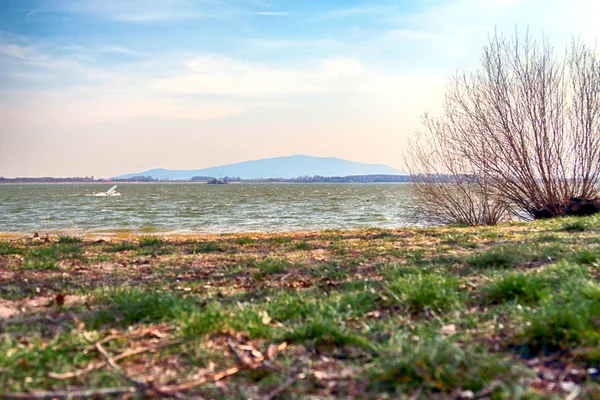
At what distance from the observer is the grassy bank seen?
2.70 m

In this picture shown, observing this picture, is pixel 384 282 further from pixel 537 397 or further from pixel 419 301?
pixel 537 397

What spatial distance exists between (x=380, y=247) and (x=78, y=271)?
15.0 ft

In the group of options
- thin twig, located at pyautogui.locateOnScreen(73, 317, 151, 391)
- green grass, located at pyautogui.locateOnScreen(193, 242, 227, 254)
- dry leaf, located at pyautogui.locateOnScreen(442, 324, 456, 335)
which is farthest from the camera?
green grass, located at pyautogui.locateOnScreen(193, 242, 227, 254)

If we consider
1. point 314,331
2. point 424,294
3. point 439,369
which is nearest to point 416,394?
point 439,369

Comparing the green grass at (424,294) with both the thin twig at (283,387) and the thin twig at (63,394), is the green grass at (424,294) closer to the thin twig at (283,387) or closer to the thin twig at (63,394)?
the thin twig at (283,387)

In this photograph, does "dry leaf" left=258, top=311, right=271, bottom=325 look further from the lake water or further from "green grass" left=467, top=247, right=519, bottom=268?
the lake water

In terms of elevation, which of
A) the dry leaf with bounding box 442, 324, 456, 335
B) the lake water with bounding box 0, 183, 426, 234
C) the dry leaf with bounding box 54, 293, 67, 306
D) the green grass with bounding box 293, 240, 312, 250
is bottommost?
the lake water with bounding box 0, 183, 426, 234

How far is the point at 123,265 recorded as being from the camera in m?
6.96

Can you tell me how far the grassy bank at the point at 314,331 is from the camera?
2695 mm

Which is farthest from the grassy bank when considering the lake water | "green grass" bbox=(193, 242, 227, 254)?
the lake water

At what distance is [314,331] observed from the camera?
3.45 metres

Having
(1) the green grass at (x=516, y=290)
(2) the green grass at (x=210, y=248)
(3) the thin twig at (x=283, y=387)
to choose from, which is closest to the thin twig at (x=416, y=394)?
(3) the thin twig at (x=283, y=387)

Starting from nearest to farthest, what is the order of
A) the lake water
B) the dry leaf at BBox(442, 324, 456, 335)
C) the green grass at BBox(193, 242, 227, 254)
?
the dry leaf at BBox(442, 324, 456, 335) < the green grass at BBox(193, 242, 227, 254) < the lake water

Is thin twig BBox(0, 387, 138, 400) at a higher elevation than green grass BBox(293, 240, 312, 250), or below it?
higher
